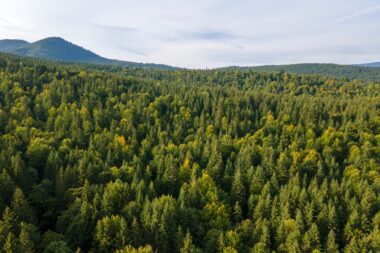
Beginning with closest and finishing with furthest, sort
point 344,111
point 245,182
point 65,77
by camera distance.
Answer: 1. point 245,182
2. point 344,111
3. point 65,77

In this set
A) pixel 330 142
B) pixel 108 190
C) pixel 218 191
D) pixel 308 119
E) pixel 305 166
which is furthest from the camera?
pixel 308 119

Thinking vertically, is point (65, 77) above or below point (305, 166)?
above

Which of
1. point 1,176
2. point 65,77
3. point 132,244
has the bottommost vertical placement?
point 132,244

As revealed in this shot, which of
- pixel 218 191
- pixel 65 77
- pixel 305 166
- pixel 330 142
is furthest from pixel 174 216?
pixel 65 77

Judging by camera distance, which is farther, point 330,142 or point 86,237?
point 330,142

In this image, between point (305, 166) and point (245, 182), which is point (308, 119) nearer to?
point (305, 166)

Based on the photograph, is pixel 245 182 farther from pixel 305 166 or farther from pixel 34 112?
pixel 34 112
